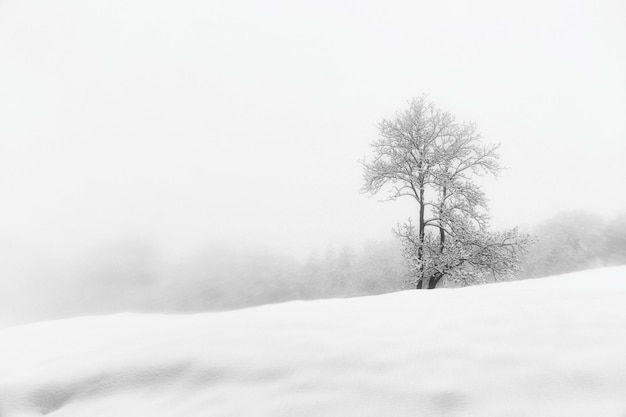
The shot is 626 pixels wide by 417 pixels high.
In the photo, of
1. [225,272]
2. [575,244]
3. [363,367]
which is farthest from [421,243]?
[225,272]

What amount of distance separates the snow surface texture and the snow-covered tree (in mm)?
9750

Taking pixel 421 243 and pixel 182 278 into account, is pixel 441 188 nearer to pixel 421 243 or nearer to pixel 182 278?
pixel 421 243

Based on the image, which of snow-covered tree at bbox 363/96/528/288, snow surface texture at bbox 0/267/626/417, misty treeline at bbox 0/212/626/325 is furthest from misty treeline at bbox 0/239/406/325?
snow surface texture at bbox 0/267/626/417

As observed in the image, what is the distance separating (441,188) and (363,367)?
11.9m

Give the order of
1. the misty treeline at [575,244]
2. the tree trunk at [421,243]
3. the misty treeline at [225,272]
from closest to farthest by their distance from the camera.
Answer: the tree trunk at [421,243]
the misty treeline at [575,244]
the misty treeline at [225,272]

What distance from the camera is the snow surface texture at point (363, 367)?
1.22m

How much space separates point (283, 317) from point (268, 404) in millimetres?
933

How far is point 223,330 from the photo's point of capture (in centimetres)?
202

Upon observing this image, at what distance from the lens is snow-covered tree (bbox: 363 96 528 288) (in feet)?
38.4

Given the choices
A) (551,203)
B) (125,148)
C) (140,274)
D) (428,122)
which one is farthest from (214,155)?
(428,122)

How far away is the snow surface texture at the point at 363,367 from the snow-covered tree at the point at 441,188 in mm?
9750

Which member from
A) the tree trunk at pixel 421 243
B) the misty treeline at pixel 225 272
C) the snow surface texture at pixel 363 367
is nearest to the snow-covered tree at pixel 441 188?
the tree trunk at pixel 421 243

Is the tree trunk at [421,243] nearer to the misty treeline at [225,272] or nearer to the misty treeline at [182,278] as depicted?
the misty treeline at [225,272]

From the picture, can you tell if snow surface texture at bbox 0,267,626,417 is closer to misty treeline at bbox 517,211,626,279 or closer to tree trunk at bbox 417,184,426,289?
tree trunk at bbox 417,184,426,289
